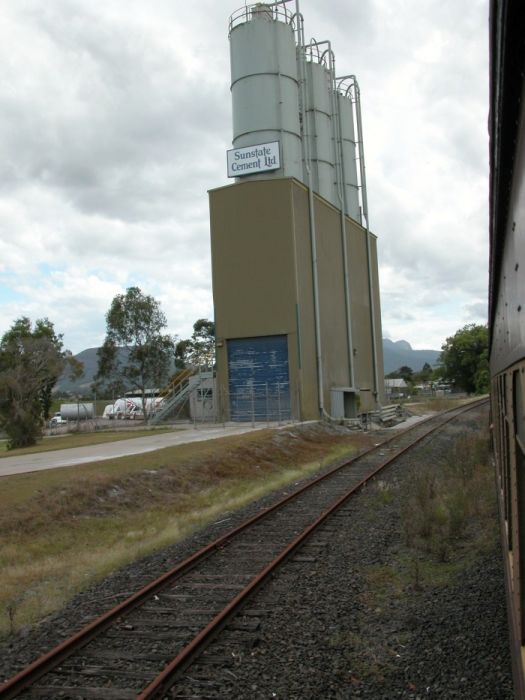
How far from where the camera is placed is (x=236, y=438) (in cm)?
2502

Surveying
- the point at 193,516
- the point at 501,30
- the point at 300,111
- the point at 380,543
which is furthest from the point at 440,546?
the point at 300,111

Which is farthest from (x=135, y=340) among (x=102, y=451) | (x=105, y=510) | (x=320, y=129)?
(x=105, y=510)

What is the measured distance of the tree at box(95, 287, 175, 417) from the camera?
5184 centimetres

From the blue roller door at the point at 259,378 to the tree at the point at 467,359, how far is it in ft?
201

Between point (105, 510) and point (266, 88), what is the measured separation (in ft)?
97.7

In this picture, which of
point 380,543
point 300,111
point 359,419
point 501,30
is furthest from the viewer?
point 300,111

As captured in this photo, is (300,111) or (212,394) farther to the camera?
(300,111)

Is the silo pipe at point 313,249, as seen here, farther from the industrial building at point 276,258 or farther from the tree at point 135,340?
the tree at point 135,340

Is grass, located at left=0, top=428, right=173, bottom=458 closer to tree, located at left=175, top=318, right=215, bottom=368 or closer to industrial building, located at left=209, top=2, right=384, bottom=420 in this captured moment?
industrial building, located at left=209, top=2, right=384, bottom=420

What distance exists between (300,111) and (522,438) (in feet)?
134

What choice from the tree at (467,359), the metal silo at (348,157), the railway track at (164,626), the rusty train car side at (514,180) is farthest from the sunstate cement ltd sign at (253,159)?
the tree at (467,359)

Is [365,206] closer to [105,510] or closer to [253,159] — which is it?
[253,159]

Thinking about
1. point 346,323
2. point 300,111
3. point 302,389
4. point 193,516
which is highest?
point 300,111

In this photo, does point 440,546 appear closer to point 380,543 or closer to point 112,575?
point 380,543
